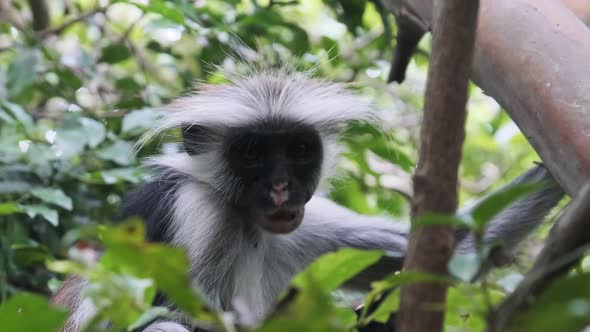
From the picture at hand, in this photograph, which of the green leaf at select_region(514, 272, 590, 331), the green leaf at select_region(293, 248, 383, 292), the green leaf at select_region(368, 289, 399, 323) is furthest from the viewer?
the green leaf at select_region(368, 289, 399, 323)

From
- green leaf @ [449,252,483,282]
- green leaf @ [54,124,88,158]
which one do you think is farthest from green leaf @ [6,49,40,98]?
green leaf @ [449,252,483,282]

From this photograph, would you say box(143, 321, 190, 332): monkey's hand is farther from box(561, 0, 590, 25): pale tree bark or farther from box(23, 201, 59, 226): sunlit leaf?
box(561, 0, 590, 25): pale tree bark

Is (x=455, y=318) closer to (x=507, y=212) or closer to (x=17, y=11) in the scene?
(x=507, y=212)

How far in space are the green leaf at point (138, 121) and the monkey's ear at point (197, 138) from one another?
1.11 feet

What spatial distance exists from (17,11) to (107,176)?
10.3ft

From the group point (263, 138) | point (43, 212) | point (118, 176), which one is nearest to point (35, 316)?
point (263, 138)

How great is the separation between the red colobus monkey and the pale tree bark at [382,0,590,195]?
148 centimetres

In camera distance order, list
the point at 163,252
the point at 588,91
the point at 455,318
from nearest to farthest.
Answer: the point at 163,252 → the point at 455,318 → the point at 588,91

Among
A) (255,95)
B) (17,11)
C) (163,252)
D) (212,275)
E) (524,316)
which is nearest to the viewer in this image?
(524,316)

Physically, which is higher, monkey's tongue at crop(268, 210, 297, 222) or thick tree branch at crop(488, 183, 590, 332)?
thick tree branch at crop(488, 183, 590, 332)

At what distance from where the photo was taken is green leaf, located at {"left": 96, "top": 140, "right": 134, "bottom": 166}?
563cm

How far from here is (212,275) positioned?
493 centimetres

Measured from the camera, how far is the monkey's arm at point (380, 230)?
5125 mm


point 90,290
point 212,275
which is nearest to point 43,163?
point 212,275
